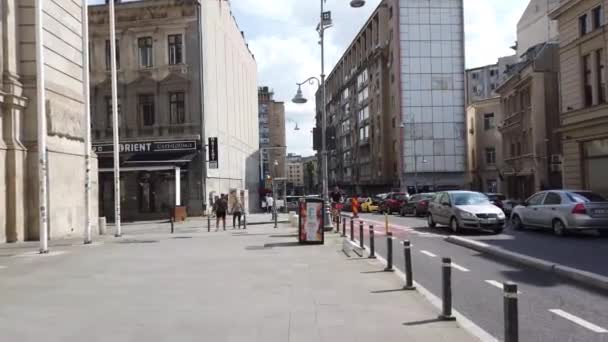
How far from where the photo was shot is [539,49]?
42406 millimetres

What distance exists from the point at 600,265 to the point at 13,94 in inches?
689

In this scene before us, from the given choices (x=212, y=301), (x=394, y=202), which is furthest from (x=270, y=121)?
(x=212, y=301)

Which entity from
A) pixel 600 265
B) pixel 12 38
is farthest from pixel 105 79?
pixel 600 265

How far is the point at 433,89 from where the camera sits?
226 ft

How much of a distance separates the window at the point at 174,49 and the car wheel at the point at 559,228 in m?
25.9

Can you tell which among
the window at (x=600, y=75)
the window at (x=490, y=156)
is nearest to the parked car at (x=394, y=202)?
the window at (x=600, y=75)

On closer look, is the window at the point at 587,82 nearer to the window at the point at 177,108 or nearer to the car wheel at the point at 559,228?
the car wheel at the point at 559,228

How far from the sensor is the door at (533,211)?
19.7 meters

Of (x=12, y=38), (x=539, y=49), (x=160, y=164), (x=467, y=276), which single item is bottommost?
(x=467, y=276)

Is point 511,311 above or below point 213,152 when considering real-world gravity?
below

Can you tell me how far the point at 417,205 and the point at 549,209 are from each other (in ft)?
51.4

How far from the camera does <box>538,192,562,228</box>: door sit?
60.8ft

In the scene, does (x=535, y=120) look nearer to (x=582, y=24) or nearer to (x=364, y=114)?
(x=582, y=24)

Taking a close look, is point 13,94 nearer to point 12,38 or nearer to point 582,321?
point 12,38
